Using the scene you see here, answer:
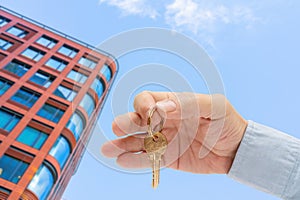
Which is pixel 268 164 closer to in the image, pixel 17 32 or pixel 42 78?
pixel 42 78

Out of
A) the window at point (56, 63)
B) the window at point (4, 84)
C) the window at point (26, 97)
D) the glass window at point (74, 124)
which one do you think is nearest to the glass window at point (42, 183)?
the glass window at point (74, 124)

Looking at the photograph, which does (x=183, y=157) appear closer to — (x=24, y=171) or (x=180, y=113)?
(x=180, y=113)

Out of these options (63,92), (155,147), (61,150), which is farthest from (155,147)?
(63,92)

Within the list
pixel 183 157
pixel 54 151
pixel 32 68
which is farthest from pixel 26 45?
pixel 183 157

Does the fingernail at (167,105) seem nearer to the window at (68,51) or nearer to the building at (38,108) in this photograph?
the building at (38,108)

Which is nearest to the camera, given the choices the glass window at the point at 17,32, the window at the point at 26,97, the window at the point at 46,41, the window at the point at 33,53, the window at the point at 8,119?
the window at the point at 8,119
